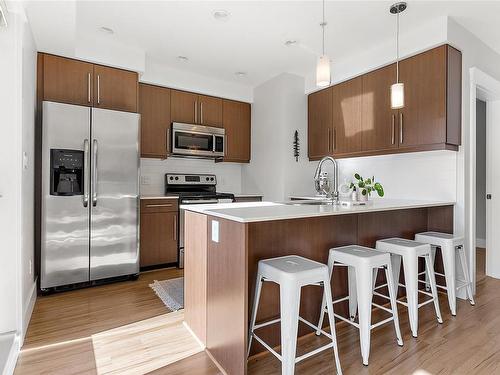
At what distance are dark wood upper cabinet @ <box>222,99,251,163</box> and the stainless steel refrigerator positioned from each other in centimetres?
157

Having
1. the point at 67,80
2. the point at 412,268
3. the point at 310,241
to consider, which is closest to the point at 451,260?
the point at 412,268

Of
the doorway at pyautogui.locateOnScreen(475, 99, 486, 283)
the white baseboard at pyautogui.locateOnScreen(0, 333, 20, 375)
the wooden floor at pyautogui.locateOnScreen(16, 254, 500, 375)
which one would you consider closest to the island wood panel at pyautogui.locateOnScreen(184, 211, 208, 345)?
the wooden floor at pyautogui.locateOnScreen(16, 254, 500, 375)

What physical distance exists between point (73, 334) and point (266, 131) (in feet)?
11.0

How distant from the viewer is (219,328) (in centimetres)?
183

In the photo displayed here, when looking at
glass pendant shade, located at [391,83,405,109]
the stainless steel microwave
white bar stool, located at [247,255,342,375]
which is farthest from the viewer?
the stainless steel microwave

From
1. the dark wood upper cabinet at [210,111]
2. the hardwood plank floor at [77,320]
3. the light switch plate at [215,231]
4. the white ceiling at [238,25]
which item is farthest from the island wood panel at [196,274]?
the dark wood upper cabinet at [210,111]

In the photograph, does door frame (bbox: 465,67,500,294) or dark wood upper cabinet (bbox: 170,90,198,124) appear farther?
dark wood upper cabinet (bbox: 170,90,198,124)

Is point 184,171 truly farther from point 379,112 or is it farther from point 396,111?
point 396,111

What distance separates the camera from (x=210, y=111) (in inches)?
174

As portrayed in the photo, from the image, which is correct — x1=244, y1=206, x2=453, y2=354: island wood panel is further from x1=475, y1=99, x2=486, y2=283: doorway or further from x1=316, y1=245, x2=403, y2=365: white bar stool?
x1=475, y1=99, x2=486, y2=283: doorway

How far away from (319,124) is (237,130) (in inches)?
50.4

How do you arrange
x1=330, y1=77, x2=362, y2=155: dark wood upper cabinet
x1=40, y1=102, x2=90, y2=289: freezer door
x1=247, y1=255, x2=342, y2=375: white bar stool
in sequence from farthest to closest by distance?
x1=330, y1=77, x2=362, y2=155: dark wood upper cabinet
x1=40, y1=102, x2=90, y2=289: freezer door
x1=247, y1=255, x2=342, y2=375: white bar stool

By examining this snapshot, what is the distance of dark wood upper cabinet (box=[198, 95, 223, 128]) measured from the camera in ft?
14.2

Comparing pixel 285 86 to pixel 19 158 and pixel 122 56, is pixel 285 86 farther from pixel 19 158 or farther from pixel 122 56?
pixel 19 158
